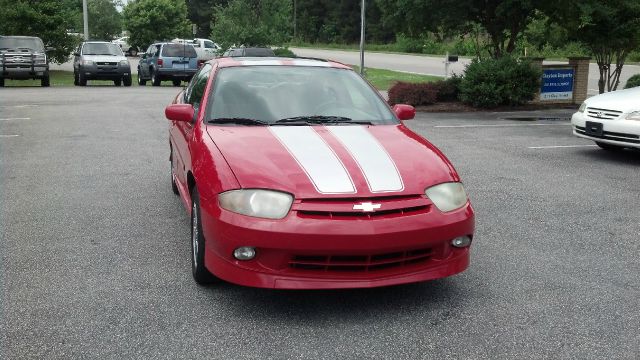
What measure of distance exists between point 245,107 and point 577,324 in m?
2.81

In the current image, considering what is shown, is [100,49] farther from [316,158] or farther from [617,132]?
[316,158]

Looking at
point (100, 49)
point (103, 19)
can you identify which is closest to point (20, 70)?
point (100, 49)

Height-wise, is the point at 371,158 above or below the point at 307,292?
above

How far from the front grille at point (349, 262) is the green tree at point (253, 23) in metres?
32.3

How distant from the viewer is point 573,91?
19.3 metres

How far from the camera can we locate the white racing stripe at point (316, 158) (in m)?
4.11

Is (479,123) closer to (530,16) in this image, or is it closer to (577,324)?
(530,16)

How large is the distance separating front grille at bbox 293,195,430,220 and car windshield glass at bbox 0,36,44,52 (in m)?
24.4

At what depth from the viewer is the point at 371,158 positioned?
448cm

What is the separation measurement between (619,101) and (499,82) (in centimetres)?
813

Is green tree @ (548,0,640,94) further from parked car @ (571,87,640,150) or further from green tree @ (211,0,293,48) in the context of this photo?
green tree @ (211,0,293,48)

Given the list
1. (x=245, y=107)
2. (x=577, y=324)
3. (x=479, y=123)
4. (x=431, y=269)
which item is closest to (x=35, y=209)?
(x=245, y=107)

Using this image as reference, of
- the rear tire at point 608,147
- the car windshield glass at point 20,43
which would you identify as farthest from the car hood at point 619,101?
the car windshield glass at point 20,43

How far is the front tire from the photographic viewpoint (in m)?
4.55
